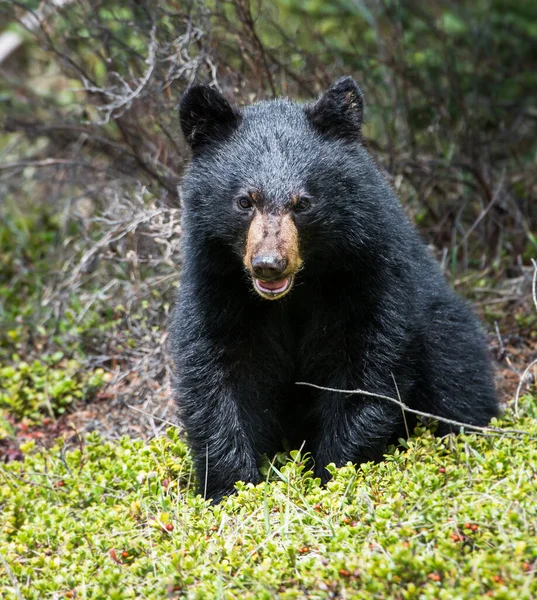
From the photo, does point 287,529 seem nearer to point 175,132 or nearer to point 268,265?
point 268,265

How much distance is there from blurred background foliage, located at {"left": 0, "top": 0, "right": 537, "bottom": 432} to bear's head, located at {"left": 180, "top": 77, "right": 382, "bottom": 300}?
1.56 m

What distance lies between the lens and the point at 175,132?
6.68m

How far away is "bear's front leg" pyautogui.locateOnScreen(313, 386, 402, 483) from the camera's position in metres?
A: 4.58

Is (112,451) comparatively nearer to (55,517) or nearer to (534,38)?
(55,517)

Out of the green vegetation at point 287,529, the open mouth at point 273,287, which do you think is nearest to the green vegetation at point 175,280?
the green vegetation at point 287,529

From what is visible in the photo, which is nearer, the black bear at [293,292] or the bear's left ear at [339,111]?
the black bear at [293,292]

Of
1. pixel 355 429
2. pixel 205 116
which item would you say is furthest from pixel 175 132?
pixel 355 429

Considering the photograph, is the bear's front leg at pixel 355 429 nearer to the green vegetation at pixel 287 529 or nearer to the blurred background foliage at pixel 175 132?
the green vegetation at pixel 287 529

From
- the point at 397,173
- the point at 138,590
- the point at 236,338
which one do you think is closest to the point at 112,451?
the point at 236,338

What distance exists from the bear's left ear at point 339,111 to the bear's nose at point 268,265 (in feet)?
2.98

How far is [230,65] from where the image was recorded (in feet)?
22.3

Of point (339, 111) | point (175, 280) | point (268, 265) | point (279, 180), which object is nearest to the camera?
point (268, 265)

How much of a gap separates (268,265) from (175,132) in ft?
9.69

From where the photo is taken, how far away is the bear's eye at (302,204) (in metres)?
4.33
